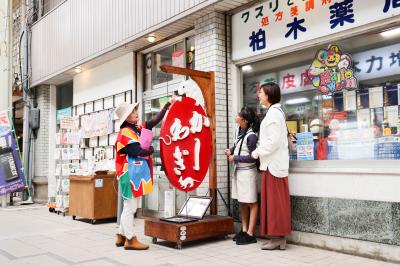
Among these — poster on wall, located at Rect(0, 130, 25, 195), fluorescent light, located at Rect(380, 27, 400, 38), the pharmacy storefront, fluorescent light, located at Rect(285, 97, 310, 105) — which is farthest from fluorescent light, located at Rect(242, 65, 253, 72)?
poster on wall, located at Rect(0, 130, 25, 195)

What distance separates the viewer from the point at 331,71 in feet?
17.6

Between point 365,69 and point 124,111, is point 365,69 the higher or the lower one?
the higher one

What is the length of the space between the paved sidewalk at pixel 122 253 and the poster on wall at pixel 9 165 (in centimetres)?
426

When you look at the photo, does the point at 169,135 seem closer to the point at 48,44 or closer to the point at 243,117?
the point at 243,117

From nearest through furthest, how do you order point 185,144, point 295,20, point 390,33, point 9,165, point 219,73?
point 390,33, point 185,144, point 295,20, point 219,73, point 9,165

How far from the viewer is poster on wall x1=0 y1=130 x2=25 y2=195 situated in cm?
1061

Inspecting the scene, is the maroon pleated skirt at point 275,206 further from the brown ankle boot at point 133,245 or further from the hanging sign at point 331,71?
the brown ankle boot at point 133,245

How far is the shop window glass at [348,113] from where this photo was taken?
4.76 meters

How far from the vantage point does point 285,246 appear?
5188 mm

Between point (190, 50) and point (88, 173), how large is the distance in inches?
123

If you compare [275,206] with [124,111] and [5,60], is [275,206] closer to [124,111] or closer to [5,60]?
[124,111]

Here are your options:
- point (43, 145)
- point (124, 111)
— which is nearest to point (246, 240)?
point (124, 111)

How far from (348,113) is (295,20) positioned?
4.84 feet

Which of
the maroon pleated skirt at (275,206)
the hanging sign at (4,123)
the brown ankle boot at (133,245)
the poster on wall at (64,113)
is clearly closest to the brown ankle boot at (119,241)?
the brown ankle boot at (133,245)
